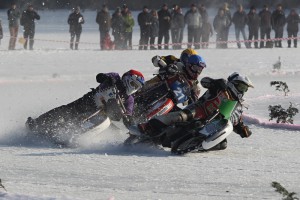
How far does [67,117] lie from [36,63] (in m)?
13.6

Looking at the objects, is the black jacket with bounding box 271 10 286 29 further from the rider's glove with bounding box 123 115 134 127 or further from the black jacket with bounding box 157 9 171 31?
the rider's glove with bounding box 123 115 134 127

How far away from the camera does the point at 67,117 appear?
12586 millimetres

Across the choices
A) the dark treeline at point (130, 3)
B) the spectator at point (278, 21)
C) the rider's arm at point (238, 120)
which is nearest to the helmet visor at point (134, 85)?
the rider's arm at point (238, 120)

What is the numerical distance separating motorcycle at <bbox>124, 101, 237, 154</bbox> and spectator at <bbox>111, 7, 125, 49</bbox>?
64.3 ft

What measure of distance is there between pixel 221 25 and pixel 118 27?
4092 mm

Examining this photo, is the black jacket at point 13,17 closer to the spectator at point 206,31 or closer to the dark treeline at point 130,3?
the spectator at point 206,31

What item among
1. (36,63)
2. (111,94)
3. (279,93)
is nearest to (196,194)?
(111,94)

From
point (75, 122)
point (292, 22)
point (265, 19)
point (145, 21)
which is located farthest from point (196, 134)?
point (292, 22)

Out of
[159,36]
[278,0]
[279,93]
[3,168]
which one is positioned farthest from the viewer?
[278,0]

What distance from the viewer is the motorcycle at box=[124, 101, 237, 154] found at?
1157cm

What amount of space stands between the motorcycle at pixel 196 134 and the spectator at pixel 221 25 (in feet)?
68.7

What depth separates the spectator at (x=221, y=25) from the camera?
32688 millimetres

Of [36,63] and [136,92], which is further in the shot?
[36,63]

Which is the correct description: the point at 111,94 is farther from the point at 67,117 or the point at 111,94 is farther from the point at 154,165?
the point at 154,165
